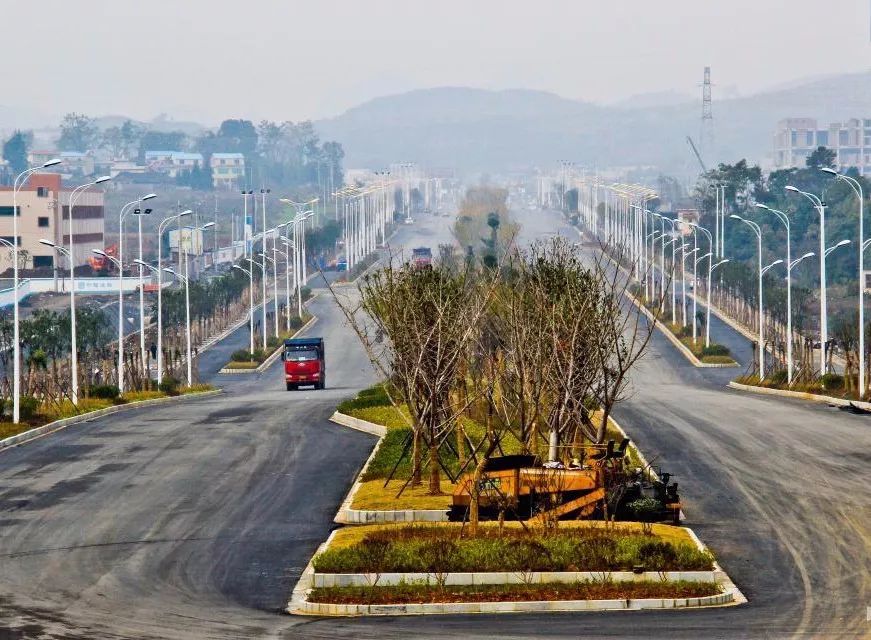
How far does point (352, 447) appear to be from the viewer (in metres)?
49.4

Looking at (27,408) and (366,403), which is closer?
(27,408)

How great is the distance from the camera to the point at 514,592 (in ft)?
89.8

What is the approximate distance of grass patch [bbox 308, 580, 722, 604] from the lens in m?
27.1

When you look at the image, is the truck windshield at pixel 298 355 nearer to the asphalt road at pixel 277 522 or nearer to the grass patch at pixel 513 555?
the asphalt road at pixel 277 522

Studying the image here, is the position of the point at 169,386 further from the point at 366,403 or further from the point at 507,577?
the point at 507,577

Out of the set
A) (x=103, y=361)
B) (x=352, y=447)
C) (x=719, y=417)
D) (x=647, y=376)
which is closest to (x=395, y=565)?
(x=352, y=447)

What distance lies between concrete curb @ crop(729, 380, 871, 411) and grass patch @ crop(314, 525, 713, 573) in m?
32.1

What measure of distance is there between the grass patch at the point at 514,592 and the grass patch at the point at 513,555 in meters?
0.64

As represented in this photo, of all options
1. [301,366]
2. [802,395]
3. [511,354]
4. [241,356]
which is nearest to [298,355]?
[301,366]

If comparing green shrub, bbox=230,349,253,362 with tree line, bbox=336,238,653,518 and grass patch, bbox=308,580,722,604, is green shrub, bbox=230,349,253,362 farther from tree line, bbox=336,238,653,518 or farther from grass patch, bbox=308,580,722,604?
grass patch, bbox=308,580,722,604

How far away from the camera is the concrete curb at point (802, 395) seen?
61013 millimetres

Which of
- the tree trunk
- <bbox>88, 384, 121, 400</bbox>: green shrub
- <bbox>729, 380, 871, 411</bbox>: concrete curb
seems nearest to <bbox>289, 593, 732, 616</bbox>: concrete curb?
the tree trunk

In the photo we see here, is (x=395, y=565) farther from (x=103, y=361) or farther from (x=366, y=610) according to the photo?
(x=103, y=361)

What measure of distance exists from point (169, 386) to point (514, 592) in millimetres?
55059
